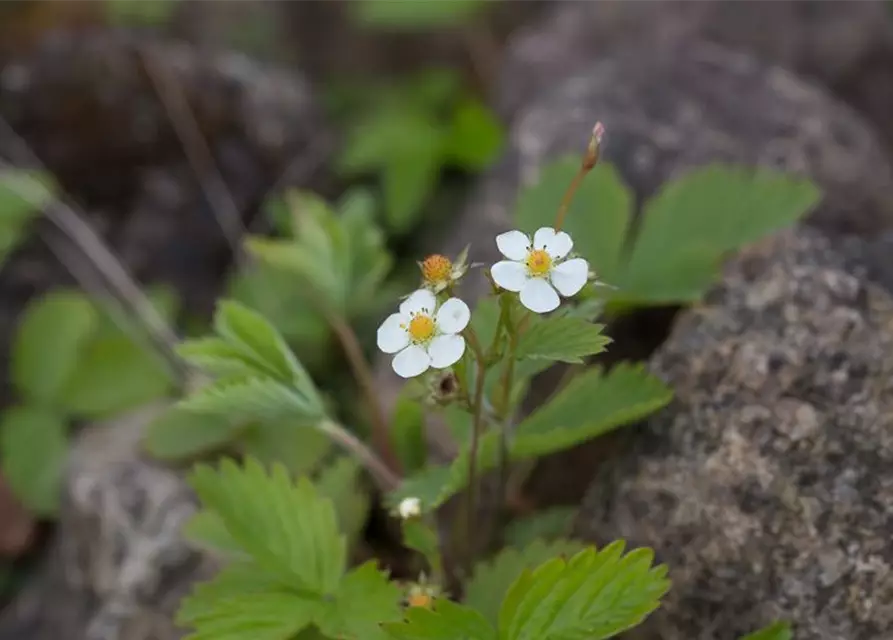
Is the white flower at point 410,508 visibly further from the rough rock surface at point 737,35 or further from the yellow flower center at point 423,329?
the rough rock surface at point 737,35

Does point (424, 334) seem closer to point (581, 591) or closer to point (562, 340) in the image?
point (562, 340)

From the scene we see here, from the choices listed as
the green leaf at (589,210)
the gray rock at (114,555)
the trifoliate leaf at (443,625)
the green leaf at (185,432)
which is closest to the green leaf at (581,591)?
the trifoliate leaf at (443,625)

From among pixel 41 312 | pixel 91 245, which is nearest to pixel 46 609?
pixel 41 312

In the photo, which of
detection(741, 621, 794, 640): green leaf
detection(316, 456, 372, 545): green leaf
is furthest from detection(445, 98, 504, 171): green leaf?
detection(741, 621, 794, 640): green leaf

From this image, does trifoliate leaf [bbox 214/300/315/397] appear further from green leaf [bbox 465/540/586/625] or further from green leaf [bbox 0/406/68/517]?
green leaf [bbox 0/406/68/517]

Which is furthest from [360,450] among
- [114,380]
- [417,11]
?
[417,11]

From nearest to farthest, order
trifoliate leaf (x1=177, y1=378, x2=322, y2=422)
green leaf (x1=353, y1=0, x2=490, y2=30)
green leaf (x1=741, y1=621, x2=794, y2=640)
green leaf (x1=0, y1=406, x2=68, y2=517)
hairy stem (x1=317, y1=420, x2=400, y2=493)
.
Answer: green leaf (x1=741, y1=621, x2=794, y2=640) < trifoliate leaf (x1=177, y1=378, x2=322, y2=422) < hairy stem (x1=317, y1=420, x2=400, y2=493) < green leaf (x1=0, y1=406, x2=68, y2=517) < green leaf (x1=353, y1=0, x2=490, y2=30)
